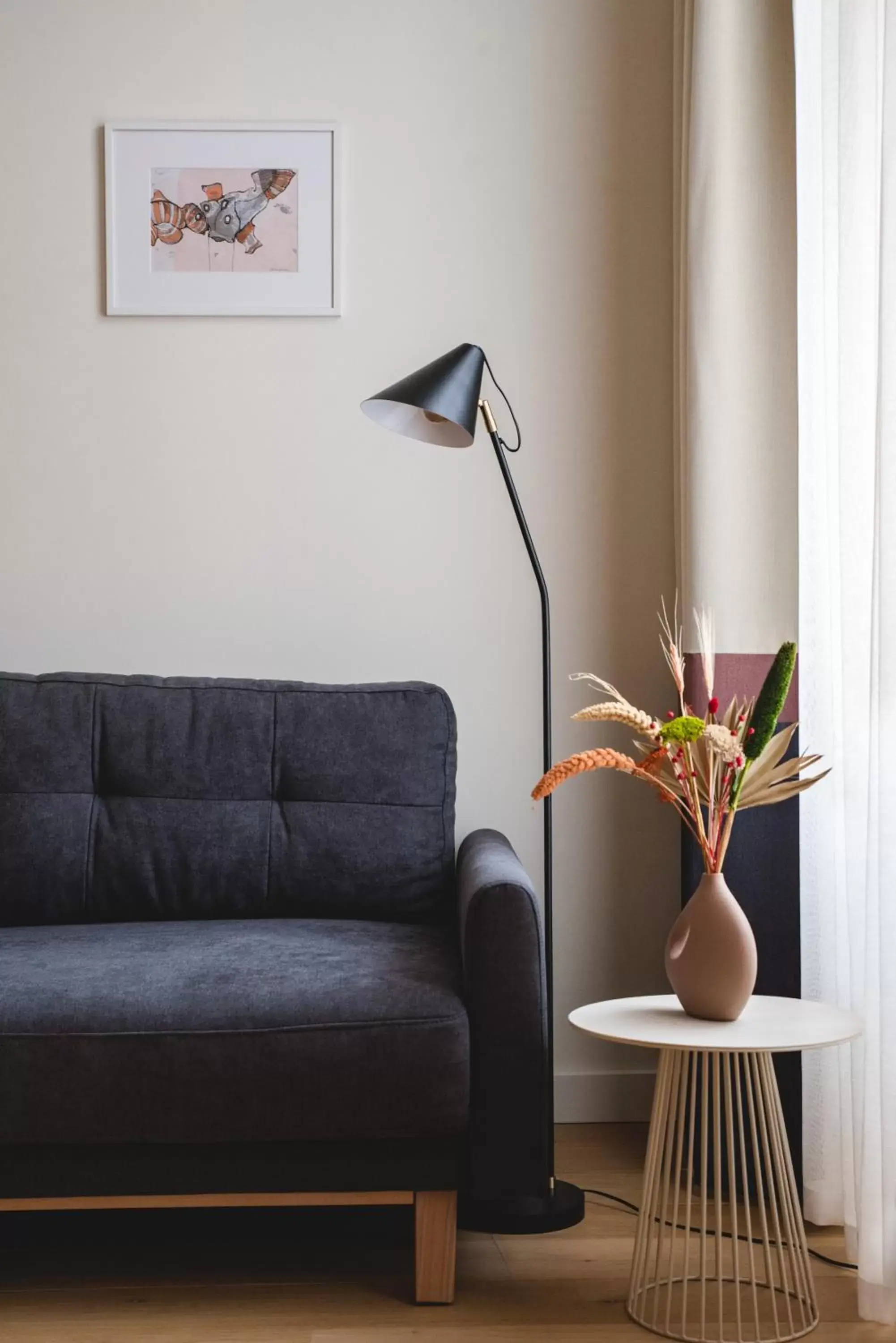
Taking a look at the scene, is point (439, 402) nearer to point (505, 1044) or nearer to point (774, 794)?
point (774, 794)

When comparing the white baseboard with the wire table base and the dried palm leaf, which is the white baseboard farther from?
the dried palm leaf

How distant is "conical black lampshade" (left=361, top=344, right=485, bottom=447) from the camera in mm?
2014

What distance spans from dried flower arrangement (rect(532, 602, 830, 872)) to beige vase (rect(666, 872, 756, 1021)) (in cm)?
5

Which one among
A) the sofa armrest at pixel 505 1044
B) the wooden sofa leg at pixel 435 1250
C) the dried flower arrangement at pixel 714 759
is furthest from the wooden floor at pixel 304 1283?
the dried flower arrangement at pixel 714 759

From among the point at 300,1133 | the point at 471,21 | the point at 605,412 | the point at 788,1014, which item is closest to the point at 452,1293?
the point at 300,1133

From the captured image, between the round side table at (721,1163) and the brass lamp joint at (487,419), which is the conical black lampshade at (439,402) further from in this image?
the round side table at (721,1163)

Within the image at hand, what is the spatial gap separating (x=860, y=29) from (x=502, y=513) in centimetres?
118

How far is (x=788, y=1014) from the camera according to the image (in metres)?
1.70

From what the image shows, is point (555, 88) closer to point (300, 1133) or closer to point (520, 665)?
point (520, 665)

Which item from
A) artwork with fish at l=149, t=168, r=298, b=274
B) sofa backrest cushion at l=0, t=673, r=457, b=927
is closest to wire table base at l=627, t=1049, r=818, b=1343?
sofa backrest cushion at l=0, t=673, r=457, b=927

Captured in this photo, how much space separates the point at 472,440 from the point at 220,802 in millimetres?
844

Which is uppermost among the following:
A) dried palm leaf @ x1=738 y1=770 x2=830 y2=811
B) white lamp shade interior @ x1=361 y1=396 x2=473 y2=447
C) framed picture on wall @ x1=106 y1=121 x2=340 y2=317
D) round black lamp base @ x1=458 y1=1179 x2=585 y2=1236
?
framed picture on wall @ x1=106 y1=121 x2=340 y2=317

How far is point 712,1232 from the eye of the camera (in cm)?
197

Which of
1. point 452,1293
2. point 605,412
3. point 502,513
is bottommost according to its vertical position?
point 452,1293
